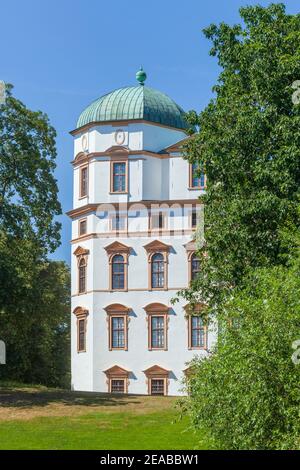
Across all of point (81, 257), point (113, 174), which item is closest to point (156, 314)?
point (81, 257)

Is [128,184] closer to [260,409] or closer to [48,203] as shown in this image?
[48,203]

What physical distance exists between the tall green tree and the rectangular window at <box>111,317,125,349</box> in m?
22.2

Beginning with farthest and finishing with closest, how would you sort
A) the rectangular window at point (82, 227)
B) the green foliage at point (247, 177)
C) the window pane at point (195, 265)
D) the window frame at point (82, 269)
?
1. the rectangular window at point (82, 227)
2. the window frame at point (82, 269)
3. the window pane at point (195, 265)
4. the green foliage at point (247, 177)

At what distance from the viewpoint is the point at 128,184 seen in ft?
184

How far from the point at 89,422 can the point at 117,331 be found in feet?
80.8

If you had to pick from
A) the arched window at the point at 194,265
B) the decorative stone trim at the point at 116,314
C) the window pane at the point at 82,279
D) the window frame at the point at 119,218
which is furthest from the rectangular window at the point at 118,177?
the decorative stone trim at the point at 116,314

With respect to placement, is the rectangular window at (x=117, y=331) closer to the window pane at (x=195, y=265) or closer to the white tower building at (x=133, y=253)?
the white tower building at (x=133, y=253)

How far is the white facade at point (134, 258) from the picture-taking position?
54.4 m

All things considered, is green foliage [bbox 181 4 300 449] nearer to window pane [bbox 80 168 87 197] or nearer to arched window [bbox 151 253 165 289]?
arched window [bbox 151 253 165 289]

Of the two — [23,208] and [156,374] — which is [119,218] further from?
[23,208]

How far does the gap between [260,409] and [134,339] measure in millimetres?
33824

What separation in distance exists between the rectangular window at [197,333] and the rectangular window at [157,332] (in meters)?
1.78

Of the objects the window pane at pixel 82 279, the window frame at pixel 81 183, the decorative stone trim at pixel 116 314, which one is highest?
the window frame at pixel 81 183

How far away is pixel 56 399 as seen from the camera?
36.6 m
